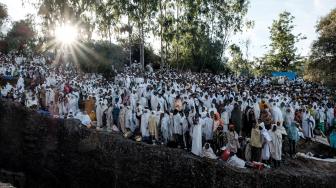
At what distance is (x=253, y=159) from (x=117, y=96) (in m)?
5.99

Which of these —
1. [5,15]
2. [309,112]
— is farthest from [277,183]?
[5,15]

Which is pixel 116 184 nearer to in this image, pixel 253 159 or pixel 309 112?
pixel 253 159

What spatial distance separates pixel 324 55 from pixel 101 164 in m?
20.2

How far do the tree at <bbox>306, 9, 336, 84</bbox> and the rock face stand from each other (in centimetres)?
1546

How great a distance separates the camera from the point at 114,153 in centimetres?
1262

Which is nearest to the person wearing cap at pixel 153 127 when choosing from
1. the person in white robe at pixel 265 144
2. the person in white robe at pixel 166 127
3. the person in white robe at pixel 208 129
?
the person in white robe at pixel 166 127

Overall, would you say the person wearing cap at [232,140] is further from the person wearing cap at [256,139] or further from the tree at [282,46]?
the tree at [282,46]

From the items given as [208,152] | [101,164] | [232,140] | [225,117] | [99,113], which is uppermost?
[99,113]

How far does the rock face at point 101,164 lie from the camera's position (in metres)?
11.6

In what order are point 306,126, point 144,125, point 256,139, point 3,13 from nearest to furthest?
point 256,139, point 144,125, point 306,126, point 3,13

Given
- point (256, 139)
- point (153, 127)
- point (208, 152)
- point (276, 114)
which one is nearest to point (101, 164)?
point (153, 127)

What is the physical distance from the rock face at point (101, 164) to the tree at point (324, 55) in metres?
15.5

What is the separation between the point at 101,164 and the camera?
12820mm

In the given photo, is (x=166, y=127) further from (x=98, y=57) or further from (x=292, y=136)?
(x=98, y=57)
